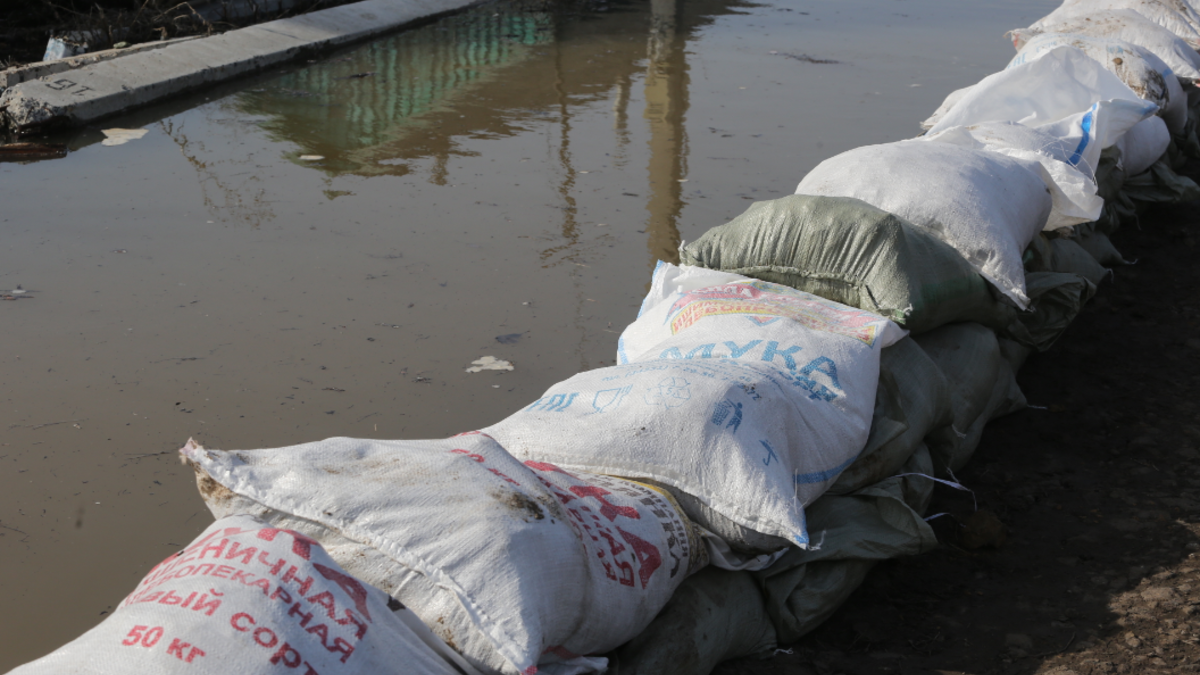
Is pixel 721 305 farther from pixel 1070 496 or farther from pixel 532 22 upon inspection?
pixel 532 22

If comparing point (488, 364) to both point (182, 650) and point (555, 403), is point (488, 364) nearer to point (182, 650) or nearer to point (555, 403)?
point (555, 403)

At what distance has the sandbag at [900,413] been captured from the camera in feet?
6.54

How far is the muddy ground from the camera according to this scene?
176 centimetres

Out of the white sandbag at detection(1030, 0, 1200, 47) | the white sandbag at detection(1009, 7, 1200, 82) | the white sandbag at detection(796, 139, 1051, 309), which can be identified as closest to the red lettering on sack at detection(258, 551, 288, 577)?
the white sandbag at detection(796, 139, 1051, 309)

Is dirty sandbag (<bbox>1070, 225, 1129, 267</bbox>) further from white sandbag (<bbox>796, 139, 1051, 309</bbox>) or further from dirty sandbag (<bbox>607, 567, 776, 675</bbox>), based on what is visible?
dirty sandbag (<bbox>607, 567, 776, 675</bbox>)

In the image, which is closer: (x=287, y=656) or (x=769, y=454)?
(x=287, y=656)

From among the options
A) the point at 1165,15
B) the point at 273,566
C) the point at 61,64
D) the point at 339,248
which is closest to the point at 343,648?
the point at 273,566

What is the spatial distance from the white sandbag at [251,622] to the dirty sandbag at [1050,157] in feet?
7.79

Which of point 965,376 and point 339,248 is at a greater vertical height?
point 339,248

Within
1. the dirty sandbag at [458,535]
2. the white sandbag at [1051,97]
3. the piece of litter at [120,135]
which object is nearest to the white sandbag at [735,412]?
the dirty sandbag at [458,535]

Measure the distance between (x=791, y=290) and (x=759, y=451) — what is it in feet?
2.28

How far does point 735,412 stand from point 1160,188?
345cm

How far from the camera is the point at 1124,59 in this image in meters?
4.16

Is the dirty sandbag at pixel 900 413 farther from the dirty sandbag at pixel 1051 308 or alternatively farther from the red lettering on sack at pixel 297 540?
the red lettering on sack at pixel 297 540
